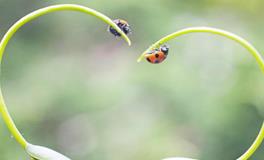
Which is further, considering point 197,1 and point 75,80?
point 197,1

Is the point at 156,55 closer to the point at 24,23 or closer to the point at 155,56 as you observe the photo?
the point at 155,56

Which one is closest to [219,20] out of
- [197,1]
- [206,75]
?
[197,1]

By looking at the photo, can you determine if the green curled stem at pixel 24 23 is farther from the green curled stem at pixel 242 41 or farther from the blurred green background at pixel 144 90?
the blurred green background at pixel 144 90

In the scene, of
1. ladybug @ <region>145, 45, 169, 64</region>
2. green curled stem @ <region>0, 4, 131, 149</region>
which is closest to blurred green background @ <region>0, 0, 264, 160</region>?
ladybug @ <region>145, 45, 169, 64</region>

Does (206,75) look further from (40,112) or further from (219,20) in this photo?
(40,112)

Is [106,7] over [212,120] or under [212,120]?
over

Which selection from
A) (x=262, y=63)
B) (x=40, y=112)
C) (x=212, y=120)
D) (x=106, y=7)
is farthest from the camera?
(x=106, y=7)

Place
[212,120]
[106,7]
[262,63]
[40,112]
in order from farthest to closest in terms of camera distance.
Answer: [106,7]
[40,112]
[212,120]
[262,63]
